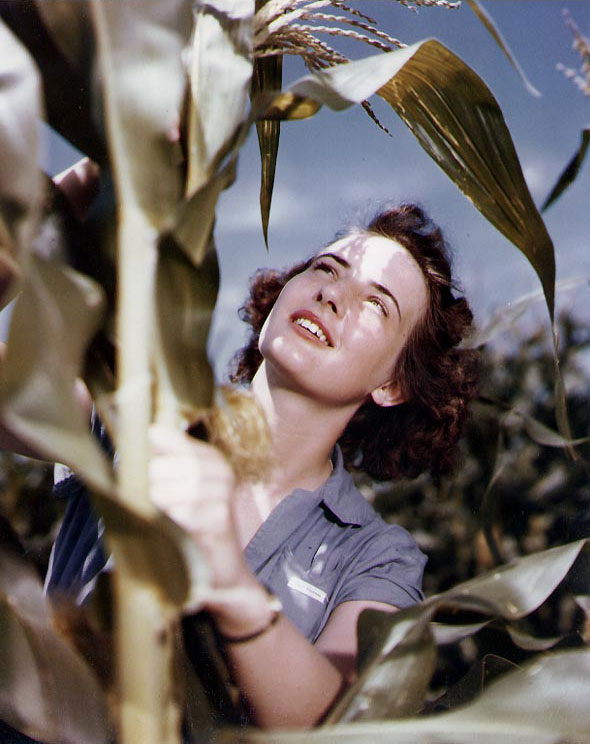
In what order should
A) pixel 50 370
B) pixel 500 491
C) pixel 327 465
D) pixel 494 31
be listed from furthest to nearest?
pixel 500 491 < pixel 327 465 < pixel 494 31 < pixel 50 370

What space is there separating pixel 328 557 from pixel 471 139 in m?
0.37

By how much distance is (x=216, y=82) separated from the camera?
294 mm

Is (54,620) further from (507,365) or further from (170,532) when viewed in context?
(507,365)

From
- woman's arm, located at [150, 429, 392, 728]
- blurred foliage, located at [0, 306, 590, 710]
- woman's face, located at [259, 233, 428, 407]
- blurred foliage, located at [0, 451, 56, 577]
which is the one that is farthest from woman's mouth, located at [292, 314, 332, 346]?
blurred foliage, located at [0, 451, 56, 577]

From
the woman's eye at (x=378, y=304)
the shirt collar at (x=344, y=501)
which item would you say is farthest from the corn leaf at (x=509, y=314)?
the shirt collar at (x=344, y=501)

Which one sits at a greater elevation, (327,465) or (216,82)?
(216,82)

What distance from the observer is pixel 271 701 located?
377 mm

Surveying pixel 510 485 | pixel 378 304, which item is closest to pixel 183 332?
pixel 378 304

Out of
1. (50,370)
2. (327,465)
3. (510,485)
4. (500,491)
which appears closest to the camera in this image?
(50,370)

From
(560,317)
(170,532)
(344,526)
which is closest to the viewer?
(170,532)

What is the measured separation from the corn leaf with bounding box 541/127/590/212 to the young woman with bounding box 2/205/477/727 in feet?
0.70

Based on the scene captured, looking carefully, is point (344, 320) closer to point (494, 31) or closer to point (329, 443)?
point (329, 443)

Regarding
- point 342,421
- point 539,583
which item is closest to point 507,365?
point 342,421

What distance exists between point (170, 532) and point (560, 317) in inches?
46.6
